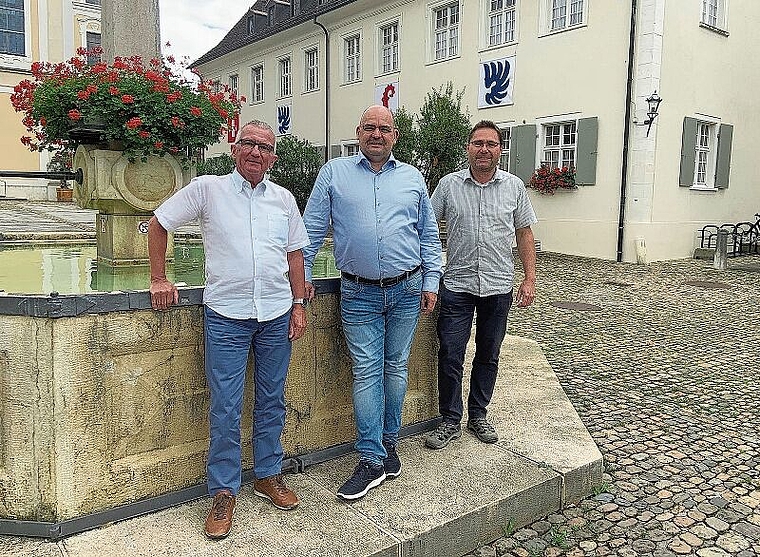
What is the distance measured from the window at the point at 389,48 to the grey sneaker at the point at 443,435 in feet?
60.7

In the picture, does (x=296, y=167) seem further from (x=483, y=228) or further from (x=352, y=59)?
(x=483, y=228)

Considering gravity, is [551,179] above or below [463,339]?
above

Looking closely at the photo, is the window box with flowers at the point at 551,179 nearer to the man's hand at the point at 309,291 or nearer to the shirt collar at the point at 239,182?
the man's hand at the point at 309,291

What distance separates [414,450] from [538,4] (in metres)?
15.0

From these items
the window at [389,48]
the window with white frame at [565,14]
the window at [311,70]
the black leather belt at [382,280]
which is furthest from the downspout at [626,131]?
the black leather belt at [382,280]

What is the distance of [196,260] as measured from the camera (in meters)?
4.68

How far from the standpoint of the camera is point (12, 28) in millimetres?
26531

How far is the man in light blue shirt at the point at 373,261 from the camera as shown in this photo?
322 centimetres

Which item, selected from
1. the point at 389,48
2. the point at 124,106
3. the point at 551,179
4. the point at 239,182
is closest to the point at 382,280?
the point at 239,182

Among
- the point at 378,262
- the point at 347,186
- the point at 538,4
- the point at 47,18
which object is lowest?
the point at 378,262

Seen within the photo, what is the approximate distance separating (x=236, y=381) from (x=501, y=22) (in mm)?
16657

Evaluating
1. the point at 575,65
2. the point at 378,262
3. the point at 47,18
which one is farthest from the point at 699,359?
the point at 47,18

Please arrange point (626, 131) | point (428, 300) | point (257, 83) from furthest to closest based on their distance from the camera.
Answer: point (257, 83) → point (626, 131) → point (428, 300)

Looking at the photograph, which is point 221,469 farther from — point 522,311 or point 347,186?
point 522,311
